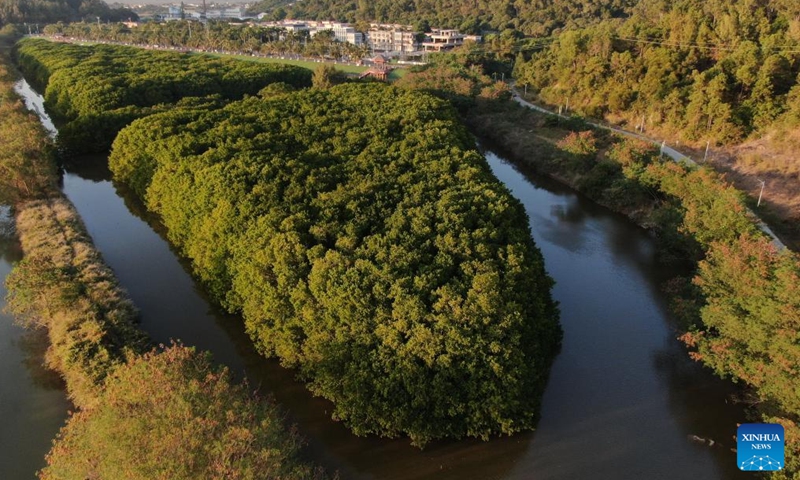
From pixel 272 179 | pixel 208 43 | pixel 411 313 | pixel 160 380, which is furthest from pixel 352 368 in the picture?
pixel 208 43

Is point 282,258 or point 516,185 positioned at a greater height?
point 282,258

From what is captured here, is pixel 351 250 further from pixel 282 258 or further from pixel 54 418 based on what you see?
pixel 54 418

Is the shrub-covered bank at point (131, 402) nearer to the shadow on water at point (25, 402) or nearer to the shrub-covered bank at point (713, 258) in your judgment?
the shadow on water at point (25, 402)

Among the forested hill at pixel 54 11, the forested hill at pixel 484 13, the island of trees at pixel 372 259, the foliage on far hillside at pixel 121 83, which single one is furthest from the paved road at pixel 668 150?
the forested hill at pixel 54 11

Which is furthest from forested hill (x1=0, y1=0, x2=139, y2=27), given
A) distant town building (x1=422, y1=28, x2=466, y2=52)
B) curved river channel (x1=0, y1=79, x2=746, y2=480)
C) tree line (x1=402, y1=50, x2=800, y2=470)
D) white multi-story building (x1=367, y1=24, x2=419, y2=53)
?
tree line (x1=402, y1=50, x2=800, y2=470)

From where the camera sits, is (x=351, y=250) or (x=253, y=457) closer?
(x=253, y=457)

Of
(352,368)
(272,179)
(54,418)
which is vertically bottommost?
(54,418)

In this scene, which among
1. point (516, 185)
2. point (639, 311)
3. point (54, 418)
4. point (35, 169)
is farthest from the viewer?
point (516, 185)

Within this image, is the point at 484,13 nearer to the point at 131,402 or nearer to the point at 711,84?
the point at 711,84
